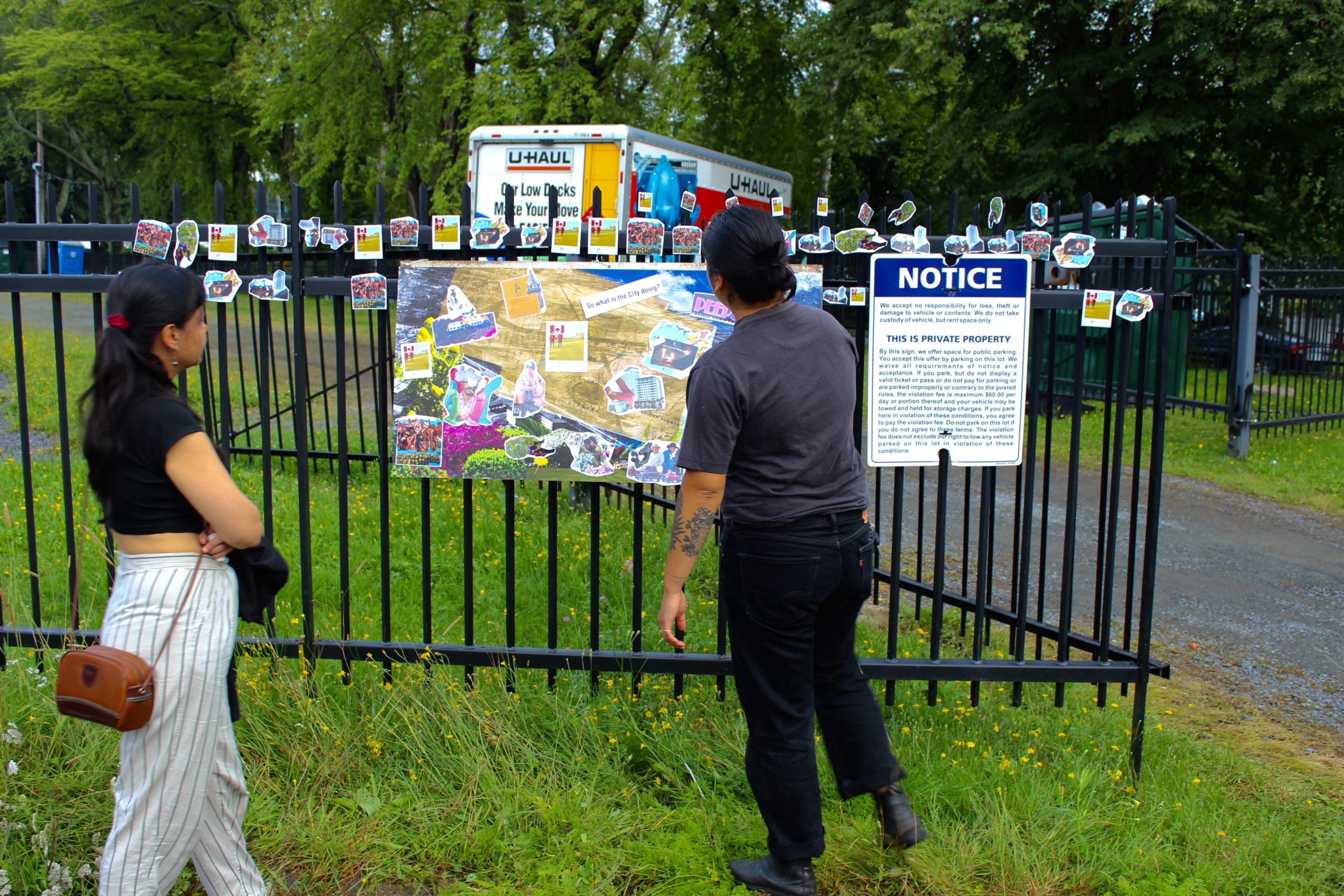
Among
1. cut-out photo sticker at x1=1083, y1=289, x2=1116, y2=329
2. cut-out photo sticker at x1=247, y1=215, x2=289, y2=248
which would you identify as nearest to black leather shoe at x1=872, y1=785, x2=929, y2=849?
cut-out photo sticker at x1=1083, y1=289, x2=1116, y2=329

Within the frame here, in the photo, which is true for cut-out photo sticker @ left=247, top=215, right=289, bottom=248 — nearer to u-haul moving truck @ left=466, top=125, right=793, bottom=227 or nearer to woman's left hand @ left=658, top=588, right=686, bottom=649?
woman's left hand @ left=658, top=588, right=686, bottom=649

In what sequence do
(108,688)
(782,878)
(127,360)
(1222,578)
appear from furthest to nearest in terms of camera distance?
(1222,578) < (782,878) < (127,360) < (108,688)

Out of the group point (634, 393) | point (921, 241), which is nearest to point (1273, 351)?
point (921, 241)

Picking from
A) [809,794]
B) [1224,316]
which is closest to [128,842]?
[809,794]

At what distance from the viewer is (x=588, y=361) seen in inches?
134

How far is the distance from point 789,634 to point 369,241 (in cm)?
183

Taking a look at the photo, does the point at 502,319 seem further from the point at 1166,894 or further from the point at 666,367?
the point at 1166,894

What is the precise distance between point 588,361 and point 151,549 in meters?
1.43

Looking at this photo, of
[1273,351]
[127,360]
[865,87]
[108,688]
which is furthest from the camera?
[865,87]

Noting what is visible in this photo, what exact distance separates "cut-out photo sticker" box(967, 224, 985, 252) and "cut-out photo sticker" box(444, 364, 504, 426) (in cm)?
159

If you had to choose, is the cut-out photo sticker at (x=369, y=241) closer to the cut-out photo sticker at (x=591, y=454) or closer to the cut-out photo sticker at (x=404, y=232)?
the cut-out photo sticker at (x=404, y=232)

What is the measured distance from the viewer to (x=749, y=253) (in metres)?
2.71

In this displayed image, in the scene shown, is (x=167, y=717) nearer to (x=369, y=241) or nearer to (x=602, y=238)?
(x=369, y=241)

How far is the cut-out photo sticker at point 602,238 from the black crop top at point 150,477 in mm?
1394
